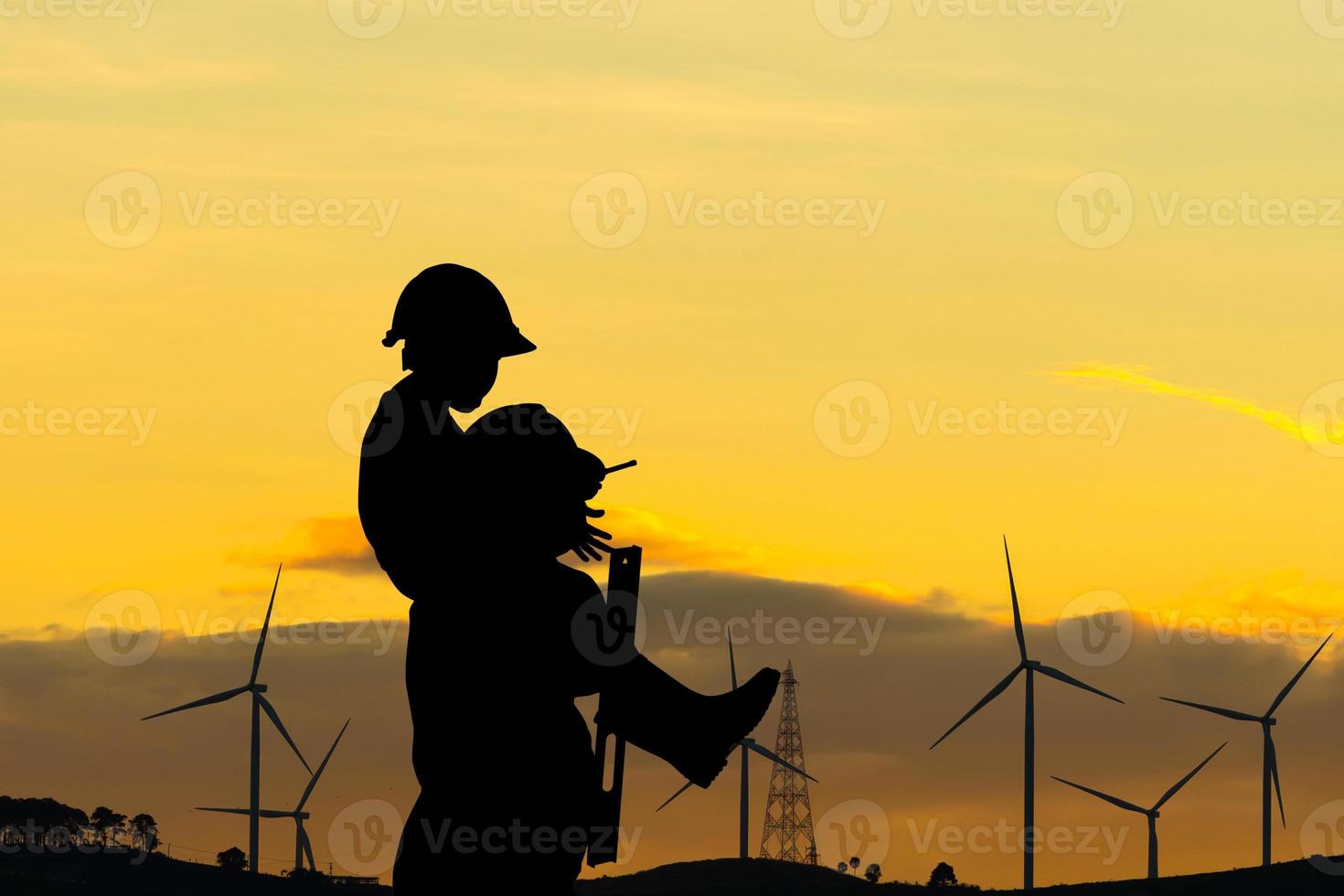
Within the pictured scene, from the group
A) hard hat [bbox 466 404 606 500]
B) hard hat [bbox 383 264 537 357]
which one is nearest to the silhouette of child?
hard hat [bbox 466 404 606 500]

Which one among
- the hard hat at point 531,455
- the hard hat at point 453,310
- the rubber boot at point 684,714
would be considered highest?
the hard hat at point 453,310

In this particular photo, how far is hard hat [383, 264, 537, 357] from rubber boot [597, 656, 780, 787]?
70.9 inches

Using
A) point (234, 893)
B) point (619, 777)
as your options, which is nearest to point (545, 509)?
point (619, 777)

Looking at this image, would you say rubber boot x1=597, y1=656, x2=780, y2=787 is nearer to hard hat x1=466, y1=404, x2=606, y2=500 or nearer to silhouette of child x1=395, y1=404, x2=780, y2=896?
silhouette of child x1=395, y1=404, x2=780, y2=896

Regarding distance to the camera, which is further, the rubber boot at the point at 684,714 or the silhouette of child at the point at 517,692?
the rubber boot at the point at 684,714

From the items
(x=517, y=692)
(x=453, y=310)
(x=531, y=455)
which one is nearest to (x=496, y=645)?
(x=517, y=692)

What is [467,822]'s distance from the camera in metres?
11.8

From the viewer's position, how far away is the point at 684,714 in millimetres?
12086

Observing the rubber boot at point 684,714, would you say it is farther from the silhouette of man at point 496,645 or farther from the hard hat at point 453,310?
the hard hat at point 453,310

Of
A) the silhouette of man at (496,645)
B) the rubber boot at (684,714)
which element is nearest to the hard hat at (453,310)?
the silhouette of man at (496,645)

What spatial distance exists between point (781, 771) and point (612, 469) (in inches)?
5403

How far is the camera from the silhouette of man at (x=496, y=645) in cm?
1179

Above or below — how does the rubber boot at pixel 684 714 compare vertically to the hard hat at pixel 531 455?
below

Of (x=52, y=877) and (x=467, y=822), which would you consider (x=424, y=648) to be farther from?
(x=52, y=877)
